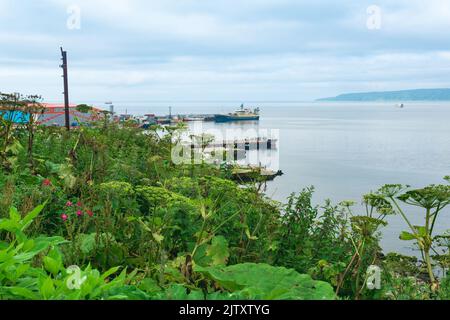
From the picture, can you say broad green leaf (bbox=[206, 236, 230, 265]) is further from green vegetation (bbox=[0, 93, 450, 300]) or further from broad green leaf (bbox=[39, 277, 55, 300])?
broad green leaf (bbox=[39, 277, 55, 300])

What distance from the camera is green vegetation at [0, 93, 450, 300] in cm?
279

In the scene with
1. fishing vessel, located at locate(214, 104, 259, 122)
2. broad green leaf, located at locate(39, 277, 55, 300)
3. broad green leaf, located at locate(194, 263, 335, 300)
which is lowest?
broad green leaf, located at locate(194, 263, 335, 300)

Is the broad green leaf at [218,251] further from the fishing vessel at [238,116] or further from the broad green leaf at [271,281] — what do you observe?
the fishing vessel at [238,116]

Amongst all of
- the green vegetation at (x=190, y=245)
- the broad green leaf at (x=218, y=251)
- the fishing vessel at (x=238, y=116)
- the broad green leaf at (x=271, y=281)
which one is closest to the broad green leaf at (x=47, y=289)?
the green vegetation at (x=190, y=245)

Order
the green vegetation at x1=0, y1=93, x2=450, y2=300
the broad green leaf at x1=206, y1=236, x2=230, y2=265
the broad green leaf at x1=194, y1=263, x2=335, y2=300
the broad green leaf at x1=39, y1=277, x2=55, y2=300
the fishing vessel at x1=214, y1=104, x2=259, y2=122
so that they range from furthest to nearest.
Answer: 1. the fishing vessel at x1=214, y1=104, x2=259, y2=122
2. the broad green leaf at x1=206, y1=236, x2=230, y2=265
3. the broad green leaf at x1=194, y1=263, x2=335, y2=300
4. the green vegetation at x1=0, y1=93, x2=450, y2=300
5. the broad green leaf at x1=39, y1=277, x2=55, y2=300

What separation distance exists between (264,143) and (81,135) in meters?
48.6

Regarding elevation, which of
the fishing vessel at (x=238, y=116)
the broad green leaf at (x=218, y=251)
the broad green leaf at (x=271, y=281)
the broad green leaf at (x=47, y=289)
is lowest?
the broad green leaf at (x=218, y=251)

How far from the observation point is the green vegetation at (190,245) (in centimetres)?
279

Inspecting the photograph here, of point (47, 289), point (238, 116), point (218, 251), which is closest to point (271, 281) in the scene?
point (218, 251)

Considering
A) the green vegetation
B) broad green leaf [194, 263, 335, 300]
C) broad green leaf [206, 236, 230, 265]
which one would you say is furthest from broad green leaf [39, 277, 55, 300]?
broad green leaf [206, 236, 230, 265]

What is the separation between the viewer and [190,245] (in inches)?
177

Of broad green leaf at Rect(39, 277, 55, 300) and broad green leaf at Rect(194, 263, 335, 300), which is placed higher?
broad green leaf at Rect(39, 277, 55, 300)
